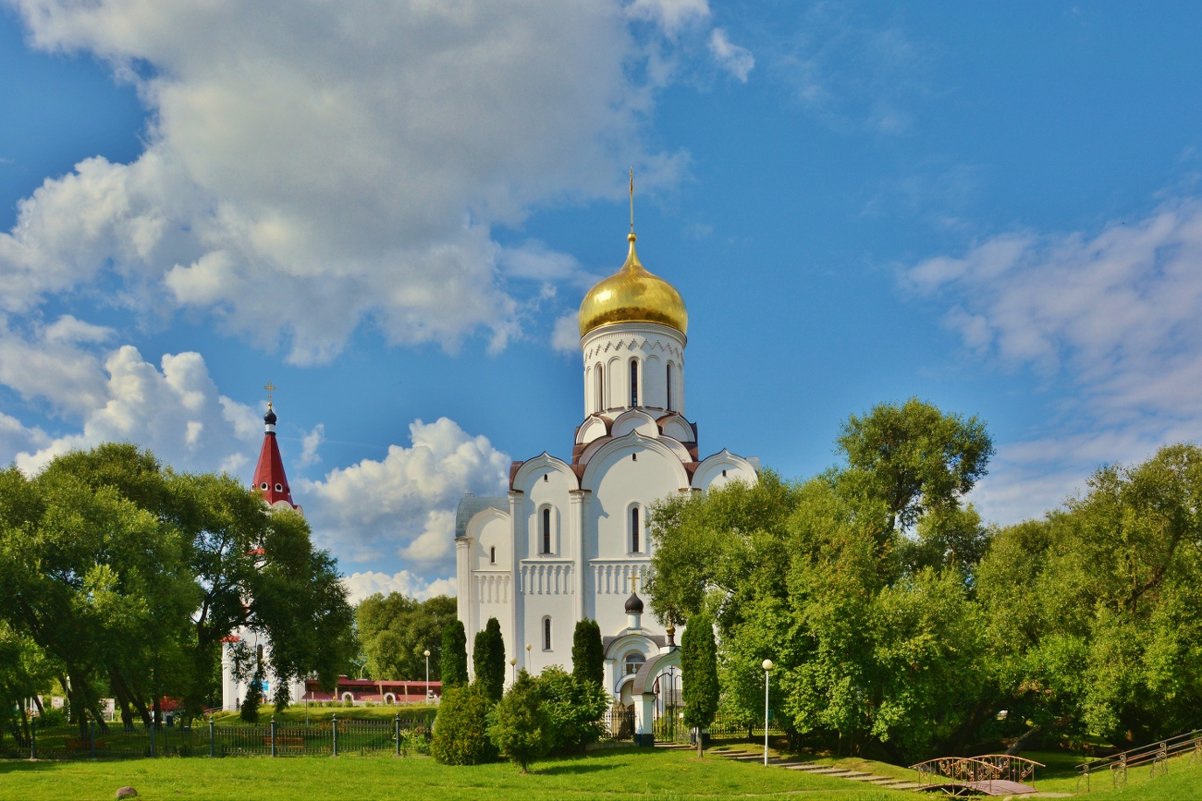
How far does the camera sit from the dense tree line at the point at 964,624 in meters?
21.9

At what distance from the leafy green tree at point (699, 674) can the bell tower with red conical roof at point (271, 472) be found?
33.7 meters

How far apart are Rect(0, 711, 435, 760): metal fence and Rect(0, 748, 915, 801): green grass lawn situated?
1.63m

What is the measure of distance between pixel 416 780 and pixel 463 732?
2.88 metres

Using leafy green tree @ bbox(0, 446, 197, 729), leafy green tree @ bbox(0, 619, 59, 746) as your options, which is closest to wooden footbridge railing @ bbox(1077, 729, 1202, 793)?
leafy green tree @ bbox(0, 446, 197, 729)

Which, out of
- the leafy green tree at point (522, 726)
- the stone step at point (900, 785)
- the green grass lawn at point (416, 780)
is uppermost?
the leafy green tree at point (522, 726)

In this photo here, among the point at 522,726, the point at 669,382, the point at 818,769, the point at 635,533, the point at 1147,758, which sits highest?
the point at 669,382

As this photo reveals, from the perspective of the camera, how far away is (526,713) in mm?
19734

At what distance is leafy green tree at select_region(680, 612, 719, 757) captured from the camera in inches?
874

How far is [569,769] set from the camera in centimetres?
1995

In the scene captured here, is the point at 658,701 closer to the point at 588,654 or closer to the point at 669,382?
the point at 588,654

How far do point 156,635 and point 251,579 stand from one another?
686cm

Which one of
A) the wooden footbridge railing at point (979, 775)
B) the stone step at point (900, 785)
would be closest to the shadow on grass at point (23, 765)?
the stone step at point (900, 785)

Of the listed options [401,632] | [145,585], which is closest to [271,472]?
[401,632]

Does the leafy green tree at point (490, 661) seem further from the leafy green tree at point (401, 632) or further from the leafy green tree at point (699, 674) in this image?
the leafy green tree at point (401, 632)
